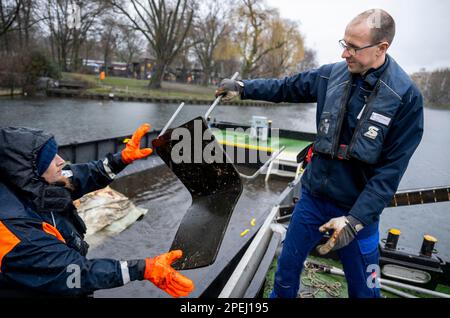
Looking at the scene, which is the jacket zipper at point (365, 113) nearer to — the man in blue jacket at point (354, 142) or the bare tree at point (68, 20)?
the man in blue jacket at point (354, 142)

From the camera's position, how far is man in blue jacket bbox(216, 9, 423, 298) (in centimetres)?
171

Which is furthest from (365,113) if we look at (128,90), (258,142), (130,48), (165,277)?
(130,48)

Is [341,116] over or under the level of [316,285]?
over

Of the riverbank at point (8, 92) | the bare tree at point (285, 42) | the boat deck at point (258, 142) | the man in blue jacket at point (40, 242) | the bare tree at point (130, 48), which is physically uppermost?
the bare tree at point (130, 48)

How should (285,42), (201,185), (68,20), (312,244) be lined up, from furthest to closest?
(68,20)
(285,42)
(201,185)
(312,244)

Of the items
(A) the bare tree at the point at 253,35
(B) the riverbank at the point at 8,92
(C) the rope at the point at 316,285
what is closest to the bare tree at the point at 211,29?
(A) the bare tree at the point at 253,35

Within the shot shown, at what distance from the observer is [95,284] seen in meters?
1.59

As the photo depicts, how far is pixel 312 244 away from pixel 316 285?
3.52ft

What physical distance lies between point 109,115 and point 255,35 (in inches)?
931

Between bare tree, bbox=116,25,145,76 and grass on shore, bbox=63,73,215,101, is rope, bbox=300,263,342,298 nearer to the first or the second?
grass on shore, bbox=63,73,215,101

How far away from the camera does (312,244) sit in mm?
2164

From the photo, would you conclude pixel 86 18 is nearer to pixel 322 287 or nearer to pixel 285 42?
pixel 285 42

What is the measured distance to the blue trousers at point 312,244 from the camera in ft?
6.46

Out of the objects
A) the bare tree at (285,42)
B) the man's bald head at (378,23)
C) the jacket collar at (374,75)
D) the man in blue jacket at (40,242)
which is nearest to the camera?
Result: the man in blue jacket at (40,242)
